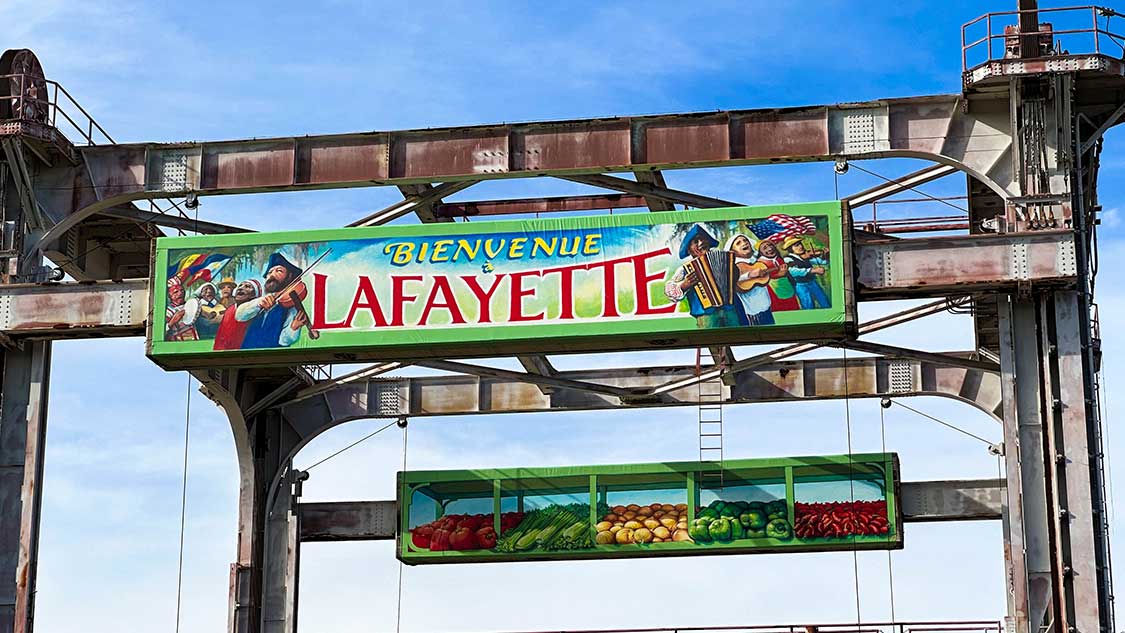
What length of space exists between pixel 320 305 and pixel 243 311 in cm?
137

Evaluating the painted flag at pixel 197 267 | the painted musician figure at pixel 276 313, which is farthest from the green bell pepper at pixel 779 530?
the painted flag at pixel 197 267

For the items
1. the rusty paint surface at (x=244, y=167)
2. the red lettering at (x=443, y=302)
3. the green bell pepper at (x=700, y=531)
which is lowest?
the green bell pepper at (x=700, y=531)

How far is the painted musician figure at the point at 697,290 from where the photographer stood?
2936 centimetres

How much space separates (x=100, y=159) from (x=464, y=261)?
7441 millimetres

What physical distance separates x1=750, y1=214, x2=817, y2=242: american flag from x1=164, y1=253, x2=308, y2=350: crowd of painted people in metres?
7.76

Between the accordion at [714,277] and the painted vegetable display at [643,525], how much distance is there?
11.4 metres

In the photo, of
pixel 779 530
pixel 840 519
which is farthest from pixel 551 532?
pixel 840 519

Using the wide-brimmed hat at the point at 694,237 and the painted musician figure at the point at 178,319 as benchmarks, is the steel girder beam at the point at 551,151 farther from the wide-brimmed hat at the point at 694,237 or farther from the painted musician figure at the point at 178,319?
the painted musician figure at the point at 178,319

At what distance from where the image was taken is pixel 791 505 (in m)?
39.5

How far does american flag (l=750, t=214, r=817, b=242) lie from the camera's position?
2958cm

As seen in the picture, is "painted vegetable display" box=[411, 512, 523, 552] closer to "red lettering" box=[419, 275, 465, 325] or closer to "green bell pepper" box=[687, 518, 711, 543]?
"green bell pepper" box=[687, 518, 711, 543]

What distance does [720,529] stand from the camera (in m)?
39.7

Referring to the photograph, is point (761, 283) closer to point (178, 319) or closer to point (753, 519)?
point (178, 319)

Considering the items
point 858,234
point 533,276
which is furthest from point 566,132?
point 858,234
